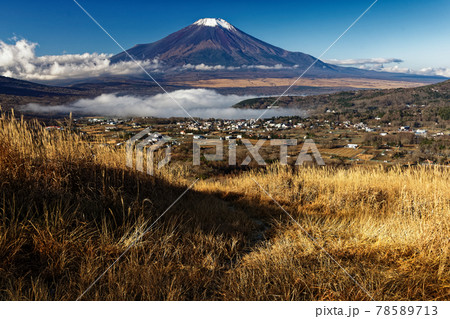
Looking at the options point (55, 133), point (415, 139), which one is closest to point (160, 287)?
point (55, 133)

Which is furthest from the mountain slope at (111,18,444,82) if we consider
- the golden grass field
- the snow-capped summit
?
the golden grass field

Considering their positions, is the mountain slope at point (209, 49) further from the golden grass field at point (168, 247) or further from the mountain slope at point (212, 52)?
the golden grass field at point (168, 247)

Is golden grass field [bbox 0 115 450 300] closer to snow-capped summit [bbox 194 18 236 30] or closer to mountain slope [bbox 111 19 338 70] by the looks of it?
mountain slope [bbox 111 19 338 70]

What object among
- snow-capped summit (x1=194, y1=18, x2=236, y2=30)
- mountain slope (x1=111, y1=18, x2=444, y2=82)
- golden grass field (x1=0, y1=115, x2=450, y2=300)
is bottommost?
golden grass field (x1=0, y1=115, x2=450, y2=300)

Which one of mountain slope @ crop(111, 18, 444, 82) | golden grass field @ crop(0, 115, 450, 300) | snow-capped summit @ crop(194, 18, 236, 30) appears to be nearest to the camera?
golden grass field @ crop(0, 115, 450, 300)

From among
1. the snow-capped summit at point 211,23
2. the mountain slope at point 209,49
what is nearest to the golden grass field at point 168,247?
the mountain slope at point 209,49

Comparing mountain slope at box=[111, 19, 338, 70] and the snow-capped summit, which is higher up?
the snow-capped summit

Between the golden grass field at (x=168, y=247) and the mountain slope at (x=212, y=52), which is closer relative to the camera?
the golden grass field at (x=168, y=247)

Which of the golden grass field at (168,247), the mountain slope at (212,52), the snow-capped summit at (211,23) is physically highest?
the snow-capped summit at (211,23)

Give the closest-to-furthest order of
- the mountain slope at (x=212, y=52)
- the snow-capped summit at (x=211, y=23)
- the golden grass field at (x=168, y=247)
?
the golden grass field at (x=168, y=247)
the mountain slope at (x=212, y=52)
the snow-capped summit at (x=211, y=23)

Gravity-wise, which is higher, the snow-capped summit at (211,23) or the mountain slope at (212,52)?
the snow-capped summit at (211,23)
